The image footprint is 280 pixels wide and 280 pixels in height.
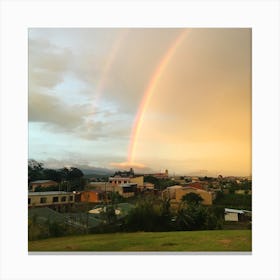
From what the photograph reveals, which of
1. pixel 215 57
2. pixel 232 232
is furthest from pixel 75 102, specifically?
pixel 232 232

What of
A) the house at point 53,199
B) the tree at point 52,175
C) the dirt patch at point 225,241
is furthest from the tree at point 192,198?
the tree at point 52,175

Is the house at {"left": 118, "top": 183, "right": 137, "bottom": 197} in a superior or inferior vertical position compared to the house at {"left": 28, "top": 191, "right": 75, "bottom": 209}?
superior

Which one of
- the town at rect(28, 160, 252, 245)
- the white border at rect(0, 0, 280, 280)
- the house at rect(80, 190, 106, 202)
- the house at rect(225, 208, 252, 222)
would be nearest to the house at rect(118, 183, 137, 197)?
the town at rect(28, 160, 252, 245)

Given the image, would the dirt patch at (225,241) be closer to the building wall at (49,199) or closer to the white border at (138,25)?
the white border at (138,25)

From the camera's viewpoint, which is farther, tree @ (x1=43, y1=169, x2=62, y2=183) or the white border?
tree @ (x1=43, y1=169, x2=62, y2=183)

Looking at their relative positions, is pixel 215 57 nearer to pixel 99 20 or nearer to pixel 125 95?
pixel 125 95

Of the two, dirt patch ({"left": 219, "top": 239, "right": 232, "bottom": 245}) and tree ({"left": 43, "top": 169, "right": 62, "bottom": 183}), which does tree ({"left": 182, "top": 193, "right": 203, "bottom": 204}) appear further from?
tree ({"left": 43, "top": 169, "right": 62, "bottom": 183})
